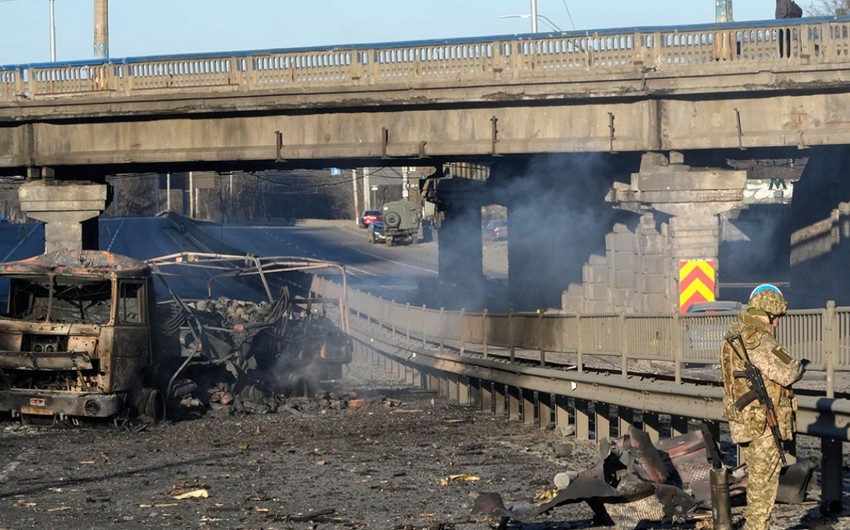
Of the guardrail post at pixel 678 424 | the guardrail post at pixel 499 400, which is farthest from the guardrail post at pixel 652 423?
the guardrail post at pixel 499 400

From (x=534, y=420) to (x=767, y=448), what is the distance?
34.4ft

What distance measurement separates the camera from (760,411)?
8922 mm

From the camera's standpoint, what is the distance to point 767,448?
29.4 feet

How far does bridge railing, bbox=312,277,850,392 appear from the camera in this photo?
11906mm

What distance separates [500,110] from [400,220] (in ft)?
188

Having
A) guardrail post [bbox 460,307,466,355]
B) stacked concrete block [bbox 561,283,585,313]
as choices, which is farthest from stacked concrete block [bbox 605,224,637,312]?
guardrail post [bbox 460,307,466,355]

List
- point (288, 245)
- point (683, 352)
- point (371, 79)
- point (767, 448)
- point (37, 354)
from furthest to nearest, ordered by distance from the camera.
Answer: point (288, 245) → point (371, 79) → point (37, 354) → point (683, 352) → point (767, 448)

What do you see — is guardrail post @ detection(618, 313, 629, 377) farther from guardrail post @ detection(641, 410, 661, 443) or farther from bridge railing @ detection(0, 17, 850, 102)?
bridge railing @ detection(0, 17, 850, 102)

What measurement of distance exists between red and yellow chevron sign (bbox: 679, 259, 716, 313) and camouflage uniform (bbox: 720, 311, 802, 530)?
1933cm

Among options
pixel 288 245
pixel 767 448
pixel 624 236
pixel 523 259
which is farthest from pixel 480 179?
pixel 767 448

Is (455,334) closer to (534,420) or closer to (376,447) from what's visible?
(534,420)

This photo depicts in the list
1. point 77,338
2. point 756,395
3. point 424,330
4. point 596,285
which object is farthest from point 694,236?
point 756,395

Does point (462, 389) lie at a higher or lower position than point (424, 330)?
lower

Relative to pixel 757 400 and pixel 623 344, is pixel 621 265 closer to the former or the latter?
pixel 623 344
